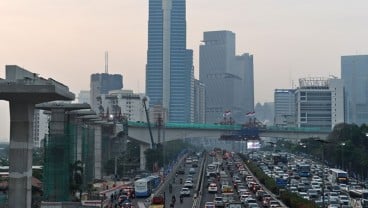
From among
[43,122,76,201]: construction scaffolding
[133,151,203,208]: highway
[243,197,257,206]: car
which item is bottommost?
[133,151,203,208]: highway

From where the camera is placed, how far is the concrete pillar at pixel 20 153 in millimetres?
38281

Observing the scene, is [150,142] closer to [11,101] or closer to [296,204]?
[296,204]

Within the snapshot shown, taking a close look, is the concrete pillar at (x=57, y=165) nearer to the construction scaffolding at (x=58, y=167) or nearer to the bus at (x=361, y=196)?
the construction scaffolding at (x=58, y=167)

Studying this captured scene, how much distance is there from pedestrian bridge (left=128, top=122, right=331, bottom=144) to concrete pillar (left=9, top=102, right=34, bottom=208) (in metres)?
95.1

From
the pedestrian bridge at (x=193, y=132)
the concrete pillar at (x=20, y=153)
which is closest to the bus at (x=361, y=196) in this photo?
the concrete pillar at (x=20, y=153)

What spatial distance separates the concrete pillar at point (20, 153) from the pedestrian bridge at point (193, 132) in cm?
9506

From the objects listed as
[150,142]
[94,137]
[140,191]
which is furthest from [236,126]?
[140,191]

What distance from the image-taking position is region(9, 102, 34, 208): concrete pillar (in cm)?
3828

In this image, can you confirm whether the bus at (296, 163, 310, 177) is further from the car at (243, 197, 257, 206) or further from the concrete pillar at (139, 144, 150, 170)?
the car at (243, 197, 257, 206)

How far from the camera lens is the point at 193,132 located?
143m

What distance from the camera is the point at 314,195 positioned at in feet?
217

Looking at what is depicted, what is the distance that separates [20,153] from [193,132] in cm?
10540

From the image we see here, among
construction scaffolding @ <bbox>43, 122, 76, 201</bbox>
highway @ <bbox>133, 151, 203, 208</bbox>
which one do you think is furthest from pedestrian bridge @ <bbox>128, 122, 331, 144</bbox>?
construction scaffolding @ <bbox>43, 122, 76, 201</bbox>

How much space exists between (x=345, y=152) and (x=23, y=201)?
76.2 metres
